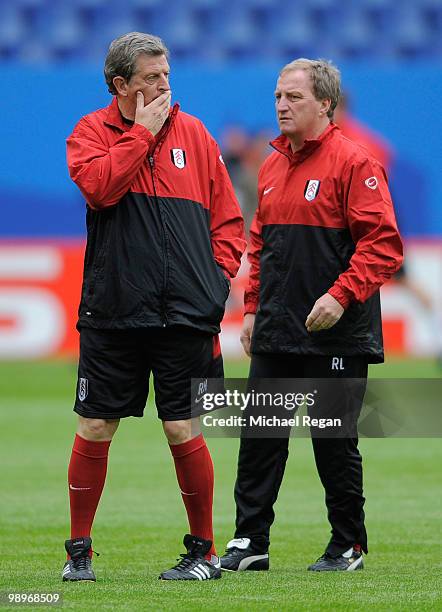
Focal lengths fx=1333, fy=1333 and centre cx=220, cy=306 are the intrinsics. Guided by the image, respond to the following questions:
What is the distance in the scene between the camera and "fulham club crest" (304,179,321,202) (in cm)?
523

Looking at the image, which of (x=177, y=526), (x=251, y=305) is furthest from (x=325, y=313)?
(x=177, y=526)

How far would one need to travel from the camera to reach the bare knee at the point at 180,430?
16.1 feet

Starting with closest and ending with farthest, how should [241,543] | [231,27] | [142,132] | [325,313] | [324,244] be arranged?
[142,132]
[325,313]
[324,244]
[241,543]
[231,27]

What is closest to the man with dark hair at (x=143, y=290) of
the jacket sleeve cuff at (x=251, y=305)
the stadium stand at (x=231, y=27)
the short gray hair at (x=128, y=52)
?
the short gray hair at (x=128, y=52)

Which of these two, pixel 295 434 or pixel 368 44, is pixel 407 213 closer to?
pixel 368 44

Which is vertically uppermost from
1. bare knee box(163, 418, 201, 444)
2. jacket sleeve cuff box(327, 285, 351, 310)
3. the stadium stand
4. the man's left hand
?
the stadium stand

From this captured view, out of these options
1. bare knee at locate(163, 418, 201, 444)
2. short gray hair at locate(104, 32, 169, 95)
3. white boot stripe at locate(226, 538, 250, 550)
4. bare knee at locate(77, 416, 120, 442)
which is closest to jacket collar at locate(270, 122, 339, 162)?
short gray hair at locate(104, 32, 169, 95)

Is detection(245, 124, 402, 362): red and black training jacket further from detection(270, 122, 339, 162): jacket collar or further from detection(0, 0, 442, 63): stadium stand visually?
detection(0, 0, 442, 63): stadium stand

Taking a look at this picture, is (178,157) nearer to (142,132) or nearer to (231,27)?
(142,132)

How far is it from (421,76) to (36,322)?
4.96 meters

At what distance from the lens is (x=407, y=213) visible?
14586 mm

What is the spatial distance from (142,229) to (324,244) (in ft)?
2.63
